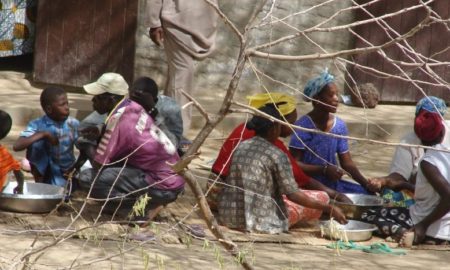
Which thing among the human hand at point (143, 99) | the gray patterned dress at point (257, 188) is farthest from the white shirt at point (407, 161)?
the human hand at point (143, 99)

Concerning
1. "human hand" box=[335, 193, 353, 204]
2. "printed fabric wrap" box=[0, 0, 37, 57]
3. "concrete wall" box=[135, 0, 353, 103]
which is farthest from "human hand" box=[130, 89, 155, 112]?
"printed fabric wrap" box=[0, 0, 37, 57]

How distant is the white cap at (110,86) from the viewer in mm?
7336

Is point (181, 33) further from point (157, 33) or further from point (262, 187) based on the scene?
point (262, 187)

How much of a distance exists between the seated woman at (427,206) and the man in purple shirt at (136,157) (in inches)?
54.7

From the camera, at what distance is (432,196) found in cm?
726

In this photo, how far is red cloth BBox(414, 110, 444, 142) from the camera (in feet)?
24.3

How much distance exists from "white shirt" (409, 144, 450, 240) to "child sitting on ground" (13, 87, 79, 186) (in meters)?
2.14

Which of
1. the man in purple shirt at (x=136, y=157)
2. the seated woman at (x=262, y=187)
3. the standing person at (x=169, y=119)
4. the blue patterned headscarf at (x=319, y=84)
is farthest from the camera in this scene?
the blue patterned headscarf at (x=319, y=84)

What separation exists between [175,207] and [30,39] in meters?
3.96

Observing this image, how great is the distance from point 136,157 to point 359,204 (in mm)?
1596

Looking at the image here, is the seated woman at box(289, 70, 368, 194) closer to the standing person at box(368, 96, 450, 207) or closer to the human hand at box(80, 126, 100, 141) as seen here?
the standing person at box(368, 96, 450, 207)

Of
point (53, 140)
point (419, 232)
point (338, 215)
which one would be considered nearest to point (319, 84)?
point (338, 215)

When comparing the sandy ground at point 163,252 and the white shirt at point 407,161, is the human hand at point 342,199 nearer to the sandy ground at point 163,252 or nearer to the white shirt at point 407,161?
the white shirt at point 407,161

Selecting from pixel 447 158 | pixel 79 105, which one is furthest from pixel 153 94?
pixel 79 105
